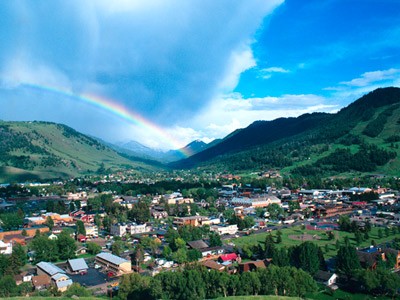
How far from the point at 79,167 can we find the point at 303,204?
128 m

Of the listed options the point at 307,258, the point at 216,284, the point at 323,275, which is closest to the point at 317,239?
the point at 307,258

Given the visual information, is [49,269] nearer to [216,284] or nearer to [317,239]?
[216,284]

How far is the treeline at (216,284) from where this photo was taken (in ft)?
73.4

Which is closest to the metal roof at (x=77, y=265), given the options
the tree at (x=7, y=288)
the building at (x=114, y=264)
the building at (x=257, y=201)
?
the building at (x=114, y=264)

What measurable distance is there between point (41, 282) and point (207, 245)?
55.0 feet

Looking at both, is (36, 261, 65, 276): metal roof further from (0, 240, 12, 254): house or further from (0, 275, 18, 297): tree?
(0, 240, 12, 254): house

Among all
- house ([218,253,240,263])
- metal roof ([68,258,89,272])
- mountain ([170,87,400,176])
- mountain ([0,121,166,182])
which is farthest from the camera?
mountain ([0,121,166,182])

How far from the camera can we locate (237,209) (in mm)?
65125

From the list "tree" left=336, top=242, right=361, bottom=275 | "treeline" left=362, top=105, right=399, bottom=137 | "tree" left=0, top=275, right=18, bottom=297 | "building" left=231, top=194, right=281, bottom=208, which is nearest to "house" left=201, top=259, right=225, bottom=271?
"tree" left=336, top=242, right=361, bottom=275

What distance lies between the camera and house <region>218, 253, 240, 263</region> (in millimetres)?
32781

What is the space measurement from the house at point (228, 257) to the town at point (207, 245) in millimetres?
100

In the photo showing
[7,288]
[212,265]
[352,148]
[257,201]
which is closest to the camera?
[7,288]

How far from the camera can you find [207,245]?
37.9m

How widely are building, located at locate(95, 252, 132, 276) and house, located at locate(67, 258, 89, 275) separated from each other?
1663 millimetres
